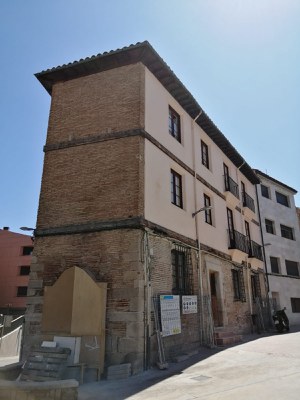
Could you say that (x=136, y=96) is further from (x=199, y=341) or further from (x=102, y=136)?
(x=199, y=341)

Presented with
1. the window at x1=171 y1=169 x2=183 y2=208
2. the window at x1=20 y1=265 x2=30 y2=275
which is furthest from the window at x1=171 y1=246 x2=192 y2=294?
the window at x1=20 y1=265 x2=30 y2=275

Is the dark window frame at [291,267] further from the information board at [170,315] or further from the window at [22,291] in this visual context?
the window at [22,291]

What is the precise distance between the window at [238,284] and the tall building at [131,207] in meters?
1.29

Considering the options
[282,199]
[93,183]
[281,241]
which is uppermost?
[282,199]

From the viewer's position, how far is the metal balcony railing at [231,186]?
16.0 metres

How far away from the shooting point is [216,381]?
6363 mm

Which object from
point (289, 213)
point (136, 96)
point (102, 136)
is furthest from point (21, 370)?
point (289, 213)

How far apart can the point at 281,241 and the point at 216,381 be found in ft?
60.2

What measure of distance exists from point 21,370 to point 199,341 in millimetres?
5505

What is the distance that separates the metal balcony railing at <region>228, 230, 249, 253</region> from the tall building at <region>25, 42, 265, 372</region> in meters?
1.25

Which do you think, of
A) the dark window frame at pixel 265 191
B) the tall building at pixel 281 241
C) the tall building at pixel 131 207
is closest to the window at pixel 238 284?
the tall building at pixel 131 207

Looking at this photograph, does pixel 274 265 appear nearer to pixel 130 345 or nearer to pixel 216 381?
pixel 130 345

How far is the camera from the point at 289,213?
24734 millimetres

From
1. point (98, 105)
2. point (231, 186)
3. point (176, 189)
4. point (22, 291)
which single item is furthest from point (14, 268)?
point (98, 105)
